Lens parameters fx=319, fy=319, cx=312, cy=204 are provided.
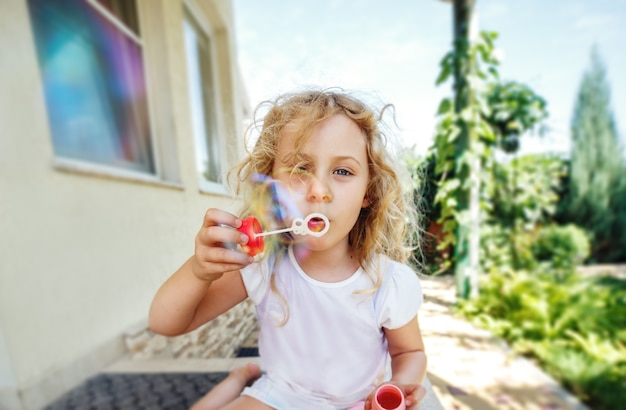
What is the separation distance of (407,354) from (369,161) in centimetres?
43

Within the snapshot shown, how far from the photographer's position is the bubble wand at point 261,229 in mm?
485

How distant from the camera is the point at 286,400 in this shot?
711mm

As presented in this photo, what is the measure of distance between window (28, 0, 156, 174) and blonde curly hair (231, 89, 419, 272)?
3.05 feet

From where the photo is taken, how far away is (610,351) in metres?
2.11

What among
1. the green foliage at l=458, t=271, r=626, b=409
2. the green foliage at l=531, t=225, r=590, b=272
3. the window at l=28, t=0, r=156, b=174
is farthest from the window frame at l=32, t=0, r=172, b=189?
the green foliage at l=531, t=225, r=590, b=272

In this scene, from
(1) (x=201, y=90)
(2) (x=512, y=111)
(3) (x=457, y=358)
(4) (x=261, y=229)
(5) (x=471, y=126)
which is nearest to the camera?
(4) (x=261, y=229)

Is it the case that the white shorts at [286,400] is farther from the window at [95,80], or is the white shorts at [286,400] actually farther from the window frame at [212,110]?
the window at [95,80]

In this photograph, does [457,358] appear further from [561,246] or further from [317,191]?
[561,246]

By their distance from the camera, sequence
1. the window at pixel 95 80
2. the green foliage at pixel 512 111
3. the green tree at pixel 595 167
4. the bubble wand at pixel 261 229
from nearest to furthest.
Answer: the bubble wand at pixel 261 229
the window at pixel 95 80
the green foliage at pixel 512 111
the green tree at pixel 595 167

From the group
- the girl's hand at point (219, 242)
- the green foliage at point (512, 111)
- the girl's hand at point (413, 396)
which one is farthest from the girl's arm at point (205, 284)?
the green foliage at point (512, 111)

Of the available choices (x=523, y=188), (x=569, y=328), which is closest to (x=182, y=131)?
(x=523, y=188)

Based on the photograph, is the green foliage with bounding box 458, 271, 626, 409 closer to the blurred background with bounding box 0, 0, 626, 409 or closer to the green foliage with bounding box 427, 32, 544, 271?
the blurred background with bounding box 0, 0, 626, 409

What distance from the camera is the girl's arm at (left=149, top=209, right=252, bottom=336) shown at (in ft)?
1.67

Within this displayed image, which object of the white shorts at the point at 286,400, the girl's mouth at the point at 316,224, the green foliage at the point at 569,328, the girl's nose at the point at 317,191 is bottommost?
the green foliage at the point at 569,328
